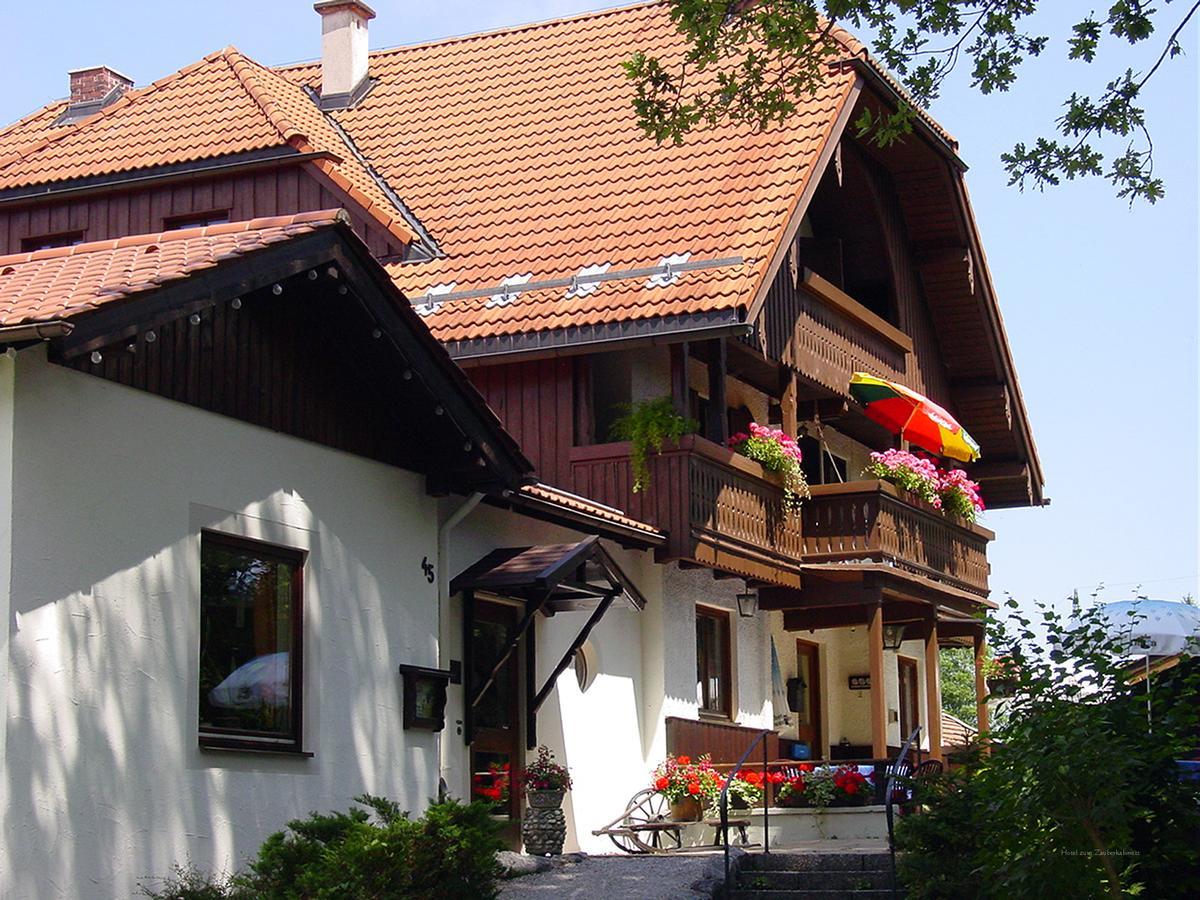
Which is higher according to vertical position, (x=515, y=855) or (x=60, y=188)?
(x=60, y=188)

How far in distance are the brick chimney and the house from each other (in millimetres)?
56

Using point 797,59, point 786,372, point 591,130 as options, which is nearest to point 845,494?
point 786,372

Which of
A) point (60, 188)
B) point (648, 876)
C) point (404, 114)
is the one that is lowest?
point (648, 876)

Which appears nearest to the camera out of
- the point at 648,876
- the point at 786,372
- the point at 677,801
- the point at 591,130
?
the point at 648,876

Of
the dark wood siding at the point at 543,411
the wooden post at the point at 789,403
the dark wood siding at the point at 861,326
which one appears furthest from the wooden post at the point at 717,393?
the dark wood siding at the point at 543,411

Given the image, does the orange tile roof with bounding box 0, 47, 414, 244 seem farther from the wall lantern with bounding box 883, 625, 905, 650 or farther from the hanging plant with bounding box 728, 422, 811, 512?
the wall lantern with bounding box 883, 625, 905, 650

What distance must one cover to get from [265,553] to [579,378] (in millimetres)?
7718

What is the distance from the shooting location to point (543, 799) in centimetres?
1669

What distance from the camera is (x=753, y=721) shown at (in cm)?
2266

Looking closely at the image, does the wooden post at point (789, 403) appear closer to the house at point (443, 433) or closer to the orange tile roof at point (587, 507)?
the house at point (443, 433)

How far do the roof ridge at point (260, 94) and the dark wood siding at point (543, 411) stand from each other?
3.90m

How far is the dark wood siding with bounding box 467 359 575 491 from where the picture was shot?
20.3 m

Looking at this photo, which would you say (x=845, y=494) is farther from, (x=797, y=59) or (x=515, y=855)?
(x=797, y=59)

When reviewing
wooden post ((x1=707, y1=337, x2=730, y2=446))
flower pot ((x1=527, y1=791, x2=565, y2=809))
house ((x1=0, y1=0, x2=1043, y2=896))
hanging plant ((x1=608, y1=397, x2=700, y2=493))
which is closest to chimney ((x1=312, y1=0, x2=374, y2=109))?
house ((x1=0, y1=0, x2=1043, y2=896))
